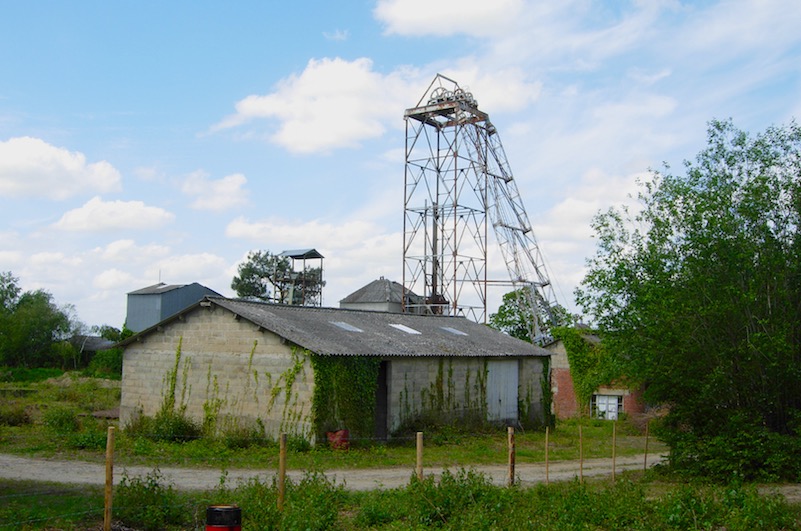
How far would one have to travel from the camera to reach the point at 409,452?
22.2 m

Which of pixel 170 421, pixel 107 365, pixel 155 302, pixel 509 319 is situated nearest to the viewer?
pixel 170 421

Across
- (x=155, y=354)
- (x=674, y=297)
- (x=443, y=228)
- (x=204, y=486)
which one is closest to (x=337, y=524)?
(x=204, y=486)

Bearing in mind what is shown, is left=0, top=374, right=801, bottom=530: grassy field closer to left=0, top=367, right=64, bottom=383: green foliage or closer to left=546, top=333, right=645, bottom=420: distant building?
left=546, top=333, right=645, bottom=420: distant building

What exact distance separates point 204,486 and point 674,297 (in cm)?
1107

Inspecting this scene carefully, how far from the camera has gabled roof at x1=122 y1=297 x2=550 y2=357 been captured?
23031mm

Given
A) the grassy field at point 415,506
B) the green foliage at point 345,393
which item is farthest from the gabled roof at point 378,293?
the grassy field at point 415,506

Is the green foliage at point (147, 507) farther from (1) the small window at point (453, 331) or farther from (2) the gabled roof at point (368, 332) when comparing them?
(1) the small window at point (453, 331)

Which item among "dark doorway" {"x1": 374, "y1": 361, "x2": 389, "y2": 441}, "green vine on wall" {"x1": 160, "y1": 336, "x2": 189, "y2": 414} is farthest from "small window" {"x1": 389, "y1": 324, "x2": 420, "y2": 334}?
"green vine on wall" {"x1": 160, "y1": 336, "x2": 189, "y2": 414}

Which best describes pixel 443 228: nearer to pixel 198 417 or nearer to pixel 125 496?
pixel 198 417

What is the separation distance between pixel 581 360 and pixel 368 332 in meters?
15.5

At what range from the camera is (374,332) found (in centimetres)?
2683

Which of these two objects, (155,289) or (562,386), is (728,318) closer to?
(562,386)

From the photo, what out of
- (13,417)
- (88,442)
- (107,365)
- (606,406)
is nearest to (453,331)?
(606,406)

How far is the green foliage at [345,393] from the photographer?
2167 cm
